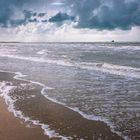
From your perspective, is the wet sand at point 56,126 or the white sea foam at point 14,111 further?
the white sea foam at point 14,111

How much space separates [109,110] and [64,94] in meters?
3.30

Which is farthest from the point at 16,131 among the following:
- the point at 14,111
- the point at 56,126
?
the point at 14,111

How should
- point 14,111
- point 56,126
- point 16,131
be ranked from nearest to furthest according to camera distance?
1. point 16,131
2. point 56,126
3. point 14,111

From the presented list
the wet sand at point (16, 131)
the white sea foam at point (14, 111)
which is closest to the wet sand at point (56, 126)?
the wet sand at point (16, 131)

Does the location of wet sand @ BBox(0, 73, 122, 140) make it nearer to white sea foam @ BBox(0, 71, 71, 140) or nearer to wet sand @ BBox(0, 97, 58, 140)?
wet sand @ BBox(0, 97, 58, 140)

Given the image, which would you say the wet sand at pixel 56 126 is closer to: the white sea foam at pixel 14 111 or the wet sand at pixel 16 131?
the wet sand at pixel 16 131

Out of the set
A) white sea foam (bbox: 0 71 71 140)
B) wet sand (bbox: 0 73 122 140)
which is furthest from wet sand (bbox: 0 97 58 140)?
white sea foam (bbox: 0 71 71 140)

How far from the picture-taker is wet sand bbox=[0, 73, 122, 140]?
7797mm

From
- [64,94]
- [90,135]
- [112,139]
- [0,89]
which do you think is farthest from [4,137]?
[0,89]

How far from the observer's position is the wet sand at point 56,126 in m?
7.80

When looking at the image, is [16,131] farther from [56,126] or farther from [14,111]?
[14,111]

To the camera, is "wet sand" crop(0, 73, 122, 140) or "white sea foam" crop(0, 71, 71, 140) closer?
"wet sand" crop(0, 73, 122, 140)

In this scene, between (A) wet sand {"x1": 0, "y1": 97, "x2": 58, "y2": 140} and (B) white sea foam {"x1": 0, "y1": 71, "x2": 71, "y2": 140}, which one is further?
(B) white sea foam {"x1": 0, "y1": 71, "x2": 71, "y2": 140}

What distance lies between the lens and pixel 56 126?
340 inches
